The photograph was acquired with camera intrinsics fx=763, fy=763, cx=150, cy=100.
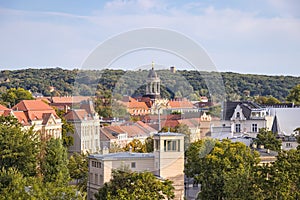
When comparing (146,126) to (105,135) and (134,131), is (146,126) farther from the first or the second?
(105,135)

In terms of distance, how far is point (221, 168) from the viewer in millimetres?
48375

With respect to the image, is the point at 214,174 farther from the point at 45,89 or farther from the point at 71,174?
the point at 45,89

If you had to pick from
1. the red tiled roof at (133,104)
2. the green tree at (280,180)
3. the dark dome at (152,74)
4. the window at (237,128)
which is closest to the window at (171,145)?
the red tiled roof at (133,104)

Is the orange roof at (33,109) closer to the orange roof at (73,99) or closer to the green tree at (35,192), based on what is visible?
the orange roof at (73,99)

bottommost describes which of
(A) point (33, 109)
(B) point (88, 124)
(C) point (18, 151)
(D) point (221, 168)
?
(D) point (221, 168)

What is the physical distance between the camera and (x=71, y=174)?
188 feet

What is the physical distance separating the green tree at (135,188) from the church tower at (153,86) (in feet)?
15.0

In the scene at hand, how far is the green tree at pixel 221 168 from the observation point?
4191 cm

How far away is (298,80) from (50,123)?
5031 inches

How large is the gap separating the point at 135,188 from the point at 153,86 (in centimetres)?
647

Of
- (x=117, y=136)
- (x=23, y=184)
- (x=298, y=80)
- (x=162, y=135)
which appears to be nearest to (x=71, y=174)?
(x=117, y=136)

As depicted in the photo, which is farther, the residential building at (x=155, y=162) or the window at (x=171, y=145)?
the residential building at (x=155, y=162)

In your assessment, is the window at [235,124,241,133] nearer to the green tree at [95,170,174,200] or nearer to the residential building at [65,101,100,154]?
the residential building at [65,101,100,154]

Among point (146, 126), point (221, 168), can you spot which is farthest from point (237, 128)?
point (146, 126)
